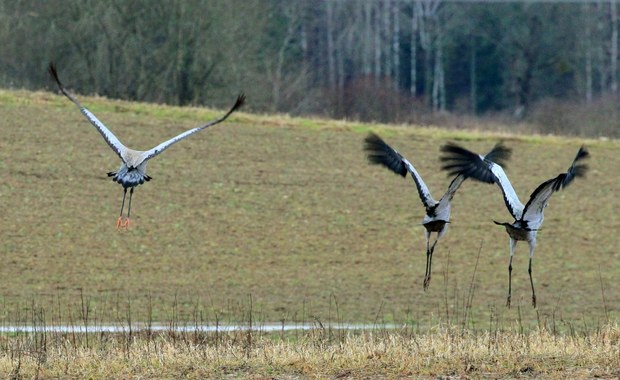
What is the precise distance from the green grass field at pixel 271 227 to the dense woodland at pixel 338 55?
6.73 meters

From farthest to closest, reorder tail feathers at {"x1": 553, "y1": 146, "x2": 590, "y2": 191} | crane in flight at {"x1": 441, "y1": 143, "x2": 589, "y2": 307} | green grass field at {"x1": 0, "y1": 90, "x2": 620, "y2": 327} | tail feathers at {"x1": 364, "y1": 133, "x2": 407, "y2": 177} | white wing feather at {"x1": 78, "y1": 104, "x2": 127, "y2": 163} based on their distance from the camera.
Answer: green grass field at {"x1": 0, "y1": 90, "x2": 620, "y2": 327}
white wing feather at {"x1": 78, "y1": 104, "x2": 127, "y2": 163}
tail feathers at {"x1": 364, "y1": 133, "x2": 407, "y2": 177}
crane in flight at {"x1": 441, "y1": 143, "x2": 589, "y2": 307}
tail feathers at {"x1": 553, "y1": 146, "x2": 590, "y2": 191}

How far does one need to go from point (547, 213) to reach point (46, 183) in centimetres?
1145

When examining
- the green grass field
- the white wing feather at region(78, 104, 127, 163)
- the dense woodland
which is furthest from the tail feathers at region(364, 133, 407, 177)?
the dense woodland

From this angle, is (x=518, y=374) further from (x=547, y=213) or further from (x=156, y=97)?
(x=156, y=97)

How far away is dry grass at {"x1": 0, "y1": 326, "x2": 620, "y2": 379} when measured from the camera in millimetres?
14297

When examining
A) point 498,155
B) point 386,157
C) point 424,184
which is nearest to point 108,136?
point 386,157

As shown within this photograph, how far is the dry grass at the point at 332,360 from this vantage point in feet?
46.9

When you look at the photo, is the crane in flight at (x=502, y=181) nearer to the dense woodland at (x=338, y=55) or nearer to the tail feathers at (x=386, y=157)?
the tail feathers at (x=386, y=157)

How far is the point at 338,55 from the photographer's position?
85625 mm

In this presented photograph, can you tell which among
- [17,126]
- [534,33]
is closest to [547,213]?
[17,126]

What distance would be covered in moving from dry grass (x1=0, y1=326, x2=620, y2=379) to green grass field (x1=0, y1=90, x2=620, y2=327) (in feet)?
23.0

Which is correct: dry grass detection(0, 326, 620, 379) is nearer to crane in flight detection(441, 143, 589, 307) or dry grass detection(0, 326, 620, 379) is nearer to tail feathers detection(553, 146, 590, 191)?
crane in flight detection(441, 143, 589, 307)

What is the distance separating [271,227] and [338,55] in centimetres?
5446

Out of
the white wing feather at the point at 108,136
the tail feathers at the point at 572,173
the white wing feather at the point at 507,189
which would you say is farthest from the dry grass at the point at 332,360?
the white wing feather at the point at 108,136
